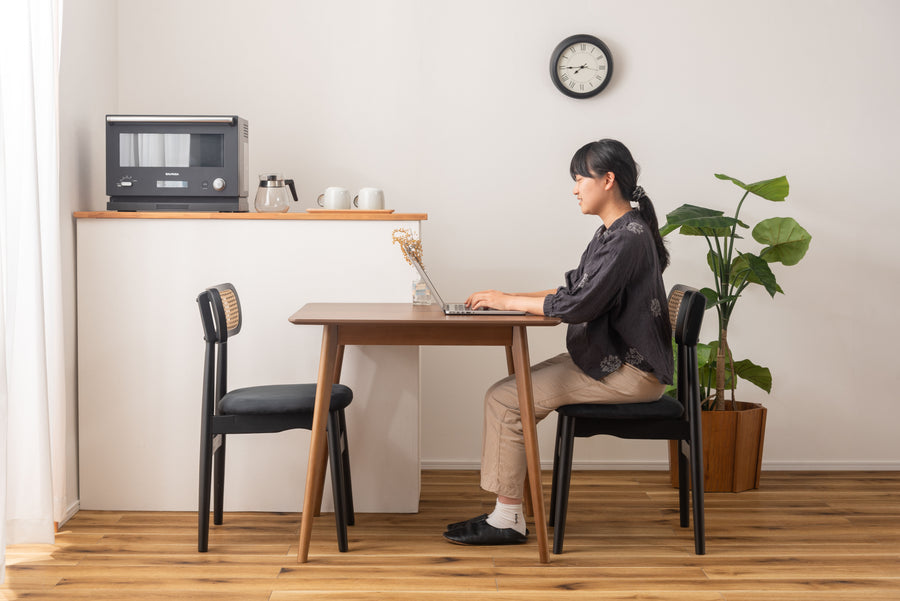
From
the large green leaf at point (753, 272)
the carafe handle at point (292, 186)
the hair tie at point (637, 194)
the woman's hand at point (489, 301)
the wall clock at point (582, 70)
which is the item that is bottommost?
the woman's hand at point (489, 301)

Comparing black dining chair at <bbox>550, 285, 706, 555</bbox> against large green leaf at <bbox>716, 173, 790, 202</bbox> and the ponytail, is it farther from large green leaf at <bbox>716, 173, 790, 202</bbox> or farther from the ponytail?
large green leaf at <bbox>716, 173, 790, 202</bbox>

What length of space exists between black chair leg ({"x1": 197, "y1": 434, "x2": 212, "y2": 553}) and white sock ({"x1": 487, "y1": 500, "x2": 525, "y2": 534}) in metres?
0.89

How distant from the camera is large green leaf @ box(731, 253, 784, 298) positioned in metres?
3.04

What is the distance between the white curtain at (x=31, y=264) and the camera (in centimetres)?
235

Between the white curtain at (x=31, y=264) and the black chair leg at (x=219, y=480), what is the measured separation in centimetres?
→ 49

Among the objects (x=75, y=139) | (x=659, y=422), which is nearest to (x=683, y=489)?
(x=659, y=422)

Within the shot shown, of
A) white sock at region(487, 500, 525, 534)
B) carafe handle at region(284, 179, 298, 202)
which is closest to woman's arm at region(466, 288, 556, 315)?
white sock at region(487, 500, 525, 534)

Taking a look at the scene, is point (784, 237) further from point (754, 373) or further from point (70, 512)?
point (70, 512)

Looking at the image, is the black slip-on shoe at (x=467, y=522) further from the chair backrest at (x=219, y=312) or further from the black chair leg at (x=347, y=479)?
the chair backrest at (x=219, y=312)

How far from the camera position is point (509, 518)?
2.55 meters

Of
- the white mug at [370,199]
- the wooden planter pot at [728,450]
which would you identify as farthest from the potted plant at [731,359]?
the white mug at [370,199]

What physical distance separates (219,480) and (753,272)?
2095 mm

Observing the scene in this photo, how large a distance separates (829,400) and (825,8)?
1693 millimetres

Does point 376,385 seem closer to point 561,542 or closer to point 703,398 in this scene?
point 561,542
